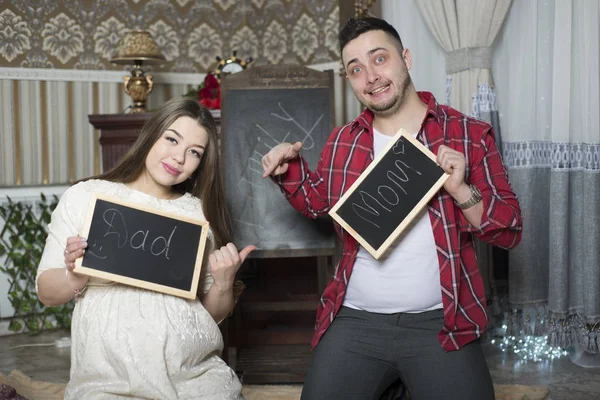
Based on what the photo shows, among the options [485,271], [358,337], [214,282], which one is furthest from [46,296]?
[485,271]

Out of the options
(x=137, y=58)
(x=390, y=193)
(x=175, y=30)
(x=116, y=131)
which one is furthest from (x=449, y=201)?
(x=175, y=30)

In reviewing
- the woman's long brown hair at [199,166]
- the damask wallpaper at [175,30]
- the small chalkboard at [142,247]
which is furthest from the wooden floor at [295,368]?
the damask wallpaper at [175,30]

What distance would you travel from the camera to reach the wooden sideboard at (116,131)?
12.9ft

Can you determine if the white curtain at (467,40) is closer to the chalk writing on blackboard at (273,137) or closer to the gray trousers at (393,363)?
the chalk writing on blackboard at (273,137)

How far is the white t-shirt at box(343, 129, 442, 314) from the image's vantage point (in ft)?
6.98

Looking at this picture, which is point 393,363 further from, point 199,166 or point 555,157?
point 555,157

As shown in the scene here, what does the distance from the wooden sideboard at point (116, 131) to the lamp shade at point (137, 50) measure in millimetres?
396

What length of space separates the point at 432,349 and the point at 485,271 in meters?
1.71

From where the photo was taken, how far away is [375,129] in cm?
233

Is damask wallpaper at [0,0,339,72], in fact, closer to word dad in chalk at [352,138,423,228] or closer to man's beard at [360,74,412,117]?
man's beard at [360,74,412,117]

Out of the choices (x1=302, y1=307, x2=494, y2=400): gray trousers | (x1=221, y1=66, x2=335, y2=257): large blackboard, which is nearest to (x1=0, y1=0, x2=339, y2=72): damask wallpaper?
(x1=221, y1=66, x2=335, y2=257): large blackboard

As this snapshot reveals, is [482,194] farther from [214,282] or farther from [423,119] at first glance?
[214,282]

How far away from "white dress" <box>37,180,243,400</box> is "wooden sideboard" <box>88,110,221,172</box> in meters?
1.87

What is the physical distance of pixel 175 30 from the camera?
474 centimetres
